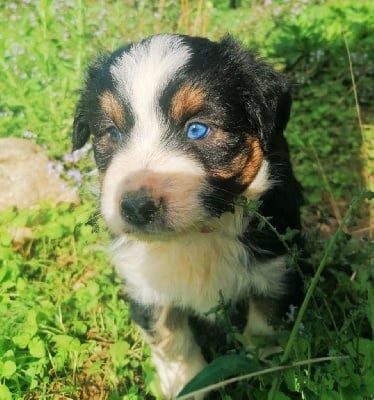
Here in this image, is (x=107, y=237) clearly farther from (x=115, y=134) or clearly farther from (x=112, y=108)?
(x=112, y=108)

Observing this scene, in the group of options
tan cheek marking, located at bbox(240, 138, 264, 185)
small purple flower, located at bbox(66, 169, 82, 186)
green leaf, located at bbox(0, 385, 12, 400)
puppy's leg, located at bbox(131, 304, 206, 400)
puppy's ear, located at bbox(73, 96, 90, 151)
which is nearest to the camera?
tan cheek marking, located at bbox(240, 138, 264, 185)

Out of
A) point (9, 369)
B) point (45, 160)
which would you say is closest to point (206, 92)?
point (9, 369)

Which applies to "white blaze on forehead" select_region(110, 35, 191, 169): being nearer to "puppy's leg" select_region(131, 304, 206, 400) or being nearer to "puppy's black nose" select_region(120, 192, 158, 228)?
"puppy's black nose" select_region(120, 192, 158, 228)

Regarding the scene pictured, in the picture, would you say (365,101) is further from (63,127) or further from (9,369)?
(9,369)

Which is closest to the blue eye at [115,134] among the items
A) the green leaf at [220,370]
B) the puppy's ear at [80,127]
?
the puppy's ear at [80,127]

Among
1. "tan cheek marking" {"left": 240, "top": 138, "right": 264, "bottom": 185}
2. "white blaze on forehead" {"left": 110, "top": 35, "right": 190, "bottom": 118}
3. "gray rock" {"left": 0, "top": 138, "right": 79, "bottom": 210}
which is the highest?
"white blaze on forehead" {"left": 110, "top": 35, "right": 190, "bottom": 118}

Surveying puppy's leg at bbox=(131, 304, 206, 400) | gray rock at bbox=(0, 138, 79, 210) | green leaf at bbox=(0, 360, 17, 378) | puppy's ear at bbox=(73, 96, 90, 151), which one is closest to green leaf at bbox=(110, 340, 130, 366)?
puppy's leg at bbox=(131, 304, 206, 400)

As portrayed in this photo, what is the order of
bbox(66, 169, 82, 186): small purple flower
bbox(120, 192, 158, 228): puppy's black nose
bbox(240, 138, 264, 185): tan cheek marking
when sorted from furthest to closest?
bbox(66, 169, 82, 186): small purple flower → bbox(240, 138, 264, 185): tan cheek marking → bbox(120, 192, 158, 228): puppy's black nose
